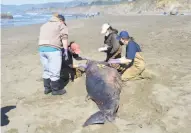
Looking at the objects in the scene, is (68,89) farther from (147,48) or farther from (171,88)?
(147,48)

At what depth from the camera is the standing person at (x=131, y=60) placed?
7.83 metres

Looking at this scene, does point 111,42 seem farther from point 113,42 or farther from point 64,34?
point 64,34

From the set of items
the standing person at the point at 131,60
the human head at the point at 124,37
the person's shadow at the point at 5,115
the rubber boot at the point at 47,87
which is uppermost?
the human head at the point at 124,37

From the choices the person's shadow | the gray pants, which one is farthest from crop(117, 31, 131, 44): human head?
the person's shadow

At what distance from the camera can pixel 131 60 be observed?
789 centimetres

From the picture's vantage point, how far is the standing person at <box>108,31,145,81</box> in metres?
7.83

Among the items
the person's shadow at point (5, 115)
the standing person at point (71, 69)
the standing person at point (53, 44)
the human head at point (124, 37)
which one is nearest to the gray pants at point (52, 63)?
A: the standing person at point (53, 44)

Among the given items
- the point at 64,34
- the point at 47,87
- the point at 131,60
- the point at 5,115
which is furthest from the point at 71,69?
the point at 5,115

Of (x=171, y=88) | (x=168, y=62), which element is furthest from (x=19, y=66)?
(x=171, y=88)

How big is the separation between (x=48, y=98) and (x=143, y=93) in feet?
7.28

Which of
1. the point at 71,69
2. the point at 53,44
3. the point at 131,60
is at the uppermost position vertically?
the point at 53,44

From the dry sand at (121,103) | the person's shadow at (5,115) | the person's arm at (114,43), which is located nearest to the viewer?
the dry sand at (121,103)

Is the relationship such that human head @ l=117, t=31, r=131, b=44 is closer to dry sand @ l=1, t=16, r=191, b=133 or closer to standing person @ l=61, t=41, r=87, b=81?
dry sand @ l=1, t=16, r=191, b=133

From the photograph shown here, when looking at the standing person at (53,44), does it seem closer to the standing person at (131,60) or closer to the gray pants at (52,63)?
the gray pants at (52,63)
